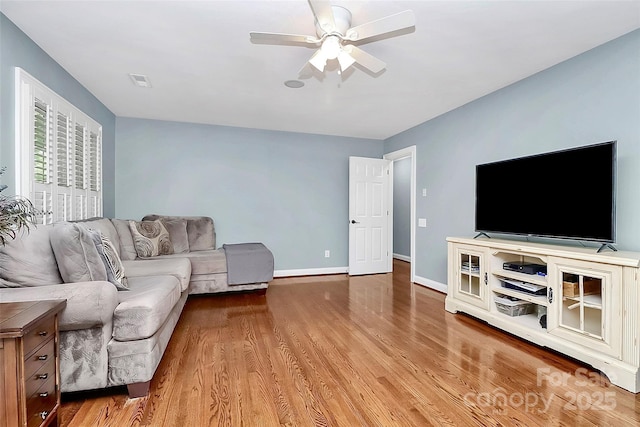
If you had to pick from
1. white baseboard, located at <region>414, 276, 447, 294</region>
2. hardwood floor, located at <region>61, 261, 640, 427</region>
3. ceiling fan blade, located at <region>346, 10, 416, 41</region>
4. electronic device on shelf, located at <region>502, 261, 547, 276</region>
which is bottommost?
hardwood floor, located at <region>61, 261, 640, 427</region>

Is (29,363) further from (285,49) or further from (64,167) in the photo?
(285,49)

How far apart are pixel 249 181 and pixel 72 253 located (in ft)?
10.6

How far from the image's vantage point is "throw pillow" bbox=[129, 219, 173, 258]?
3.73 meters

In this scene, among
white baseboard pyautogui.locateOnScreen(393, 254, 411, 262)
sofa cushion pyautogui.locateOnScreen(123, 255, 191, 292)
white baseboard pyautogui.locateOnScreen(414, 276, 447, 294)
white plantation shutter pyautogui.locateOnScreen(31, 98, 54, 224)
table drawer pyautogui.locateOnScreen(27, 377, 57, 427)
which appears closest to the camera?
table drawer pyautogui.locateOnScreen(27, 377, 57, 427)

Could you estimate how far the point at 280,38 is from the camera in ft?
6.49

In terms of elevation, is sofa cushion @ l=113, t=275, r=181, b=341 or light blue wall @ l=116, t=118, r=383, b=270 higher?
light blue wall @ l=116, t=118, r=383, b=270

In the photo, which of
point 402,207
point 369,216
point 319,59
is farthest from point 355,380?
point 402,207

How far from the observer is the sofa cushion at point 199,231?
14.5ft

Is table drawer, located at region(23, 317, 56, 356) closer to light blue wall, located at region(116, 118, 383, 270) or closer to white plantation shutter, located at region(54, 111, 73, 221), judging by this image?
white plantation shutter, located at region(54, 111, 73, 221)

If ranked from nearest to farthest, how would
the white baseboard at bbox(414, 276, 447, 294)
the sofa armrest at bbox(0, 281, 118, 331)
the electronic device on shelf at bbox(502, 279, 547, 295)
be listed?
the sofa armrest at bbox(0, 281, 118, 331), the electronic device on shelf at bbox(502, 279, 547, 295), the white baseboard at bbox(414, 276, 447, 294)

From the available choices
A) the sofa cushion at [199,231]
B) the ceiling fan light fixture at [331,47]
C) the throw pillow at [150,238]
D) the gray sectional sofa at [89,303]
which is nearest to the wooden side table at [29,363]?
the gray sectional sofa at [89,303]

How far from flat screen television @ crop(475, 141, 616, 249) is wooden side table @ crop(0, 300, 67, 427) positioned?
333 cm

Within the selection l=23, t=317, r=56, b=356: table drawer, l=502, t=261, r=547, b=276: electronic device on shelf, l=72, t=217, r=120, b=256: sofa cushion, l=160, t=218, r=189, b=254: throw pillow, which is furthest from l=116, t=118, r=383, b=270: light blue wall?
l=23, t=317, r=56, b=356: table drawer

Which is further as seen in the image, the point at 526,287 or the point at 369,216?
the point at 369,216
